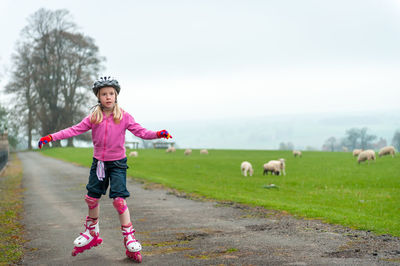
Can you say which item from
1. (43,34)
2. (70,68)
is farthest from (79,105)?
(43,34)

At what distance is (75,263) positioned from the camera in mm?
5012

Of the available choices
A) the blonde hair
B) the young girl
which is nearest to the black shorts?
the young girl

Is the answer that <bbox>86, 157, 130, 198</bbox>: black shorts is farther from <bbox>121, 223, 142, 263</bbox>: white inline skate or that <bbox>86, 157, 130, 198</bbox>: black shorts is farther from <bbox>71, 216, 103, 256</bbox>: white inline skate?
<bbox>121, 223, 142, 263</bbox>: white inline skate

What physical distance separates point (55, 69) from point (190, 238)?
59.9m

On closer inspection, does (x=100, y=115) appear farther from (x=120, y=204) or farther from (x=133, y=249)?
(x=133, y=249)

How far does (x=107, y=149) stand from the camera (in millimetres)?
5516

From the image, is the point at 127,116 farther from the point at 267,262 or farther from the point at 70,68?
the point at 70,68

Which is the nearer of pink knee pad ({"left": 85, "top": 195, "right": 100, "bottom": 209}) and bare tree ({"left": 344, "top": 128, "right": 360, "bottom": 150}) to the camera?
pink knee pad ({"left": 85, "top": 195, "right": 100, "bottom": 209})

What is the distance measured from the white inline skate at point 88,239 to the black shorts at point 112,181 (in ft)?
1.34

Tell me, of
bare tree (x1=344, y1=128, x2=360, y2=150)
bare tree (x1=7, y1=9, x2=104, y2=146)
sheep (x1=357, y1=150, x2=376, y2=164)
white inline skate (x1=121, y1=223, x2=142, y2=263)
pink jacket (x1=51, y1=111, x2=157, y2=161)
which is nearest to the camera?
white inline skate (x1=121, y1=223, x2=142, y2=263)

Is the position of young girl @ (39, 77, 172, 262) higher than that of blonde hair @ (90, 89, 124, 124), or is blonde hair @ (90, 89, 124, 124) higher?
blonde hair @ (90, 89, 124, 124)

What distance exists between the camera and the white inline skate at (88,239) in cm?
541

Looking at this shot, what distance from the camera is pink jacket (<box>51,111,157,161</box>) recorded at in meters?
5.52

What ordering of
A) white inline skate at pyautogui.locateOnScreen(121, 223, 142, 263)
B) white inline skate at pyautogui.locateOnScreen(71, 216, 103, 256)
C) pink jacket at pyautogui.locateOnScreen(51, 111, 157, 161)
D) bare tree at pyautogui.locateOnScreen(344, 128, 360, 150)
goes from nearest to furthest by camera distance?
white inline skate at pyautogui.locateOnScreen(121, 223, 142, 263), white inline skate at pyautogui.locateOnScreen(71, 216, 103, 256), pink jacket at pyautogui.locateOnScreen(51, 111, 157, 161), bare tree at pyautogui.locateOnScreen(344, 128, 360, 150)
